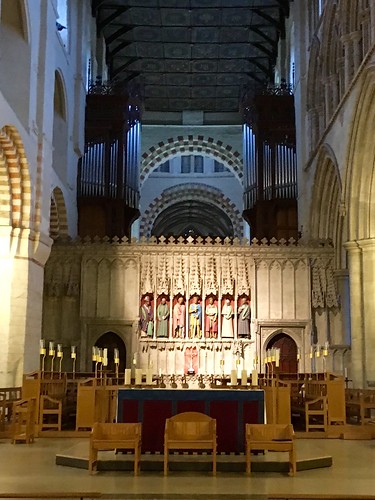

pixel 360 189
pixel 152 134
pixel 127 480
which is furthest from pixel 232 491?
pixel 152 134

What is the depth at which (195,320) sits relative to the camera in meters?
18.9

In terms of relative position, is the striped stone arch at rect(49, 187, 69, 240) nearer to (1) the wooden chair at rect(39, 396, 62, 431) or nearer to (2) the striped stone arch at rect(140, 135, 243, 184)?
(1) the wooden chair at rect(39, 396, 62, 431)

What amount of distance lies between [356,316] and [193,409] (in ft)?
28.7

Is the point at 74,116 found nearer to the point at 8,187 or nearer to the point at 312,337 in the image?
the point at 8,187

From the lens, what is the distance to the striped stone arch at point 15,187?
14820 millimetres

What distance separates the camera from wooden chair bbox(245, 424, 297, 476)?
7543 millimetres

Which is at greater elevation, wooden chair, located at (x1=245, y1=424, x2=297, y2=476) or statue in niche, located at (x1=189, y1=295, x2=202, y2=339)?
statue in niche, located at (x1=189, y1=295, x2=202, y2=339)

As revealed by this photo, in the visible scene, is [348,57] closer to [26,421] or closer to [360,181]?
[360,181]

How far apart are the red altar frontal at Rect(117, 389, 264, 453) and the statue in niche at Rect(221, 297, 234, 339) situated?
33.6ft

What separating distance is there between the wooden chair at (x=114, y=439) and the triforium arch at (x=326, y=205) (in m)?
13.1

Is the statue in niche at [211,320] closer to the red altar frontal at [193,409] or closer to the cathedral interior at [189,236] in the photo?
the cathedral interior at [189,236]

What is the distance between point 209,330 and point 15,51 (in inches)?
349

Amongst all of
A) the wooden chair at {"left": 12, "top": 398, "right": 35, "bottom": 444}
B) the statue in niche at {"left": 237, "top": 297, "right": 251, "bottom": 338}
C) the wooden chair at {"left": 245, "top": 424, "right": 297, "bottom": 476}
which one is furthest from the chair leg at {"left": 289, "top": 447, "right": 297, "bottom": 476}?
the statue in niche at {"left": 237, "top": 297, "right": 251, "bottom": 338}

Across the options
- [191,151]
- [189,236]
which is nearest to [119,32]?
[191,151]
